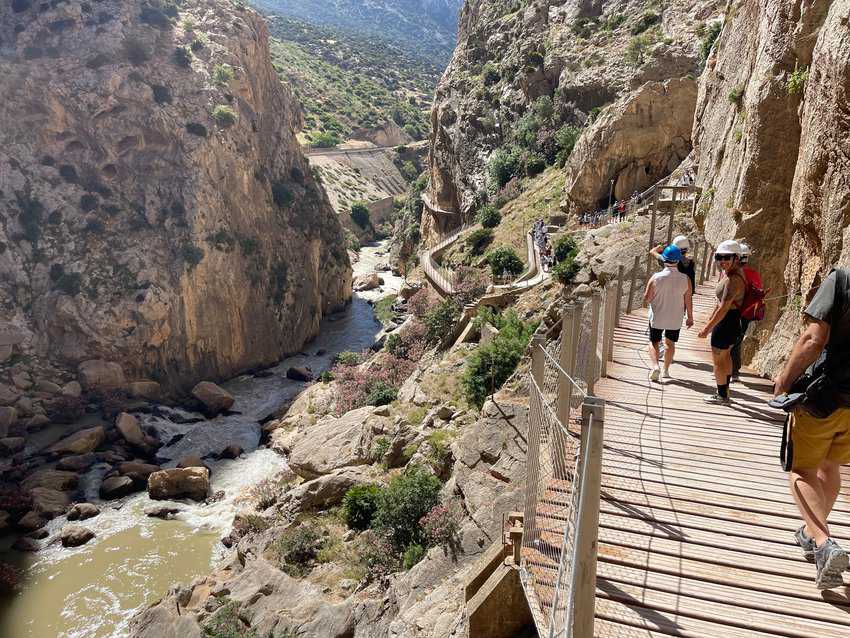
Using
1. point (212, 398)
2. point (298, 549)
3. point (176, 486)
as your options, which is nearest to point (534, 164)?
point (212, 398)

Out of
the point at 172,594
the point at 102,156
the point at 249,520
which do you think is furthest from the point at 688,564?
the point at 102,156

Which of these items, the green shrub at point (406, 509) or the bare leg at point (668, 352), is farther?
the green shrub at point (406, 509)

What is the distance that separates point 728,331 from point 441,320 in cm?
2138

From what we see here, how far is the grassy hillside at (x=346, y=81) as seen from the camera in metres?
91.6

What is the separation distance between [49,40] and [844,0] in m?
48.2

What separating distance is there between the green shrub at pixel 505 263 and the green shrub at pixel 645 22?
19321 mm

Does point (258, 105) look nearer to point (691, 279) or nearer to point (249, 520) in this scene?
point (249, 520)

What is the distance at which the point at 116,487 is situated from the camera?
2469cm

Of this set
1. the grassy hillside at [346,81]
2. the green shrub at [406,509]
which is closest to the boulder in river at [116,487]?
the green shrub at [406,509]

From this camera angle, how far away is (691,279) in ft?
30.1

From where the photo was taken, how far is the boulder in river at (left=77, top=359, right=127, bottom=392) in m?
33.2

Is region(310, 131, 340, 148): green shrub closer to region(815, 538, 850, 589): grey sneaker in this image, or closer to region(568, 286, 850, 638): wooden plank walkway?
region(568, 286, 850, 638): wooden plank walkway

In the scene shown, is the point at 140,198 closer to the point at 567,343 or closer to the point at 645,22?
the point at 645,22

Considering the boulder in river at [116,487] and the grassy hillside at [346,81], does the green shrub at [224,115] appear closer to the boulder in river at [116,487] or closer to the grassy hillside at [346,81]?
the boulder in river at [116,487]
